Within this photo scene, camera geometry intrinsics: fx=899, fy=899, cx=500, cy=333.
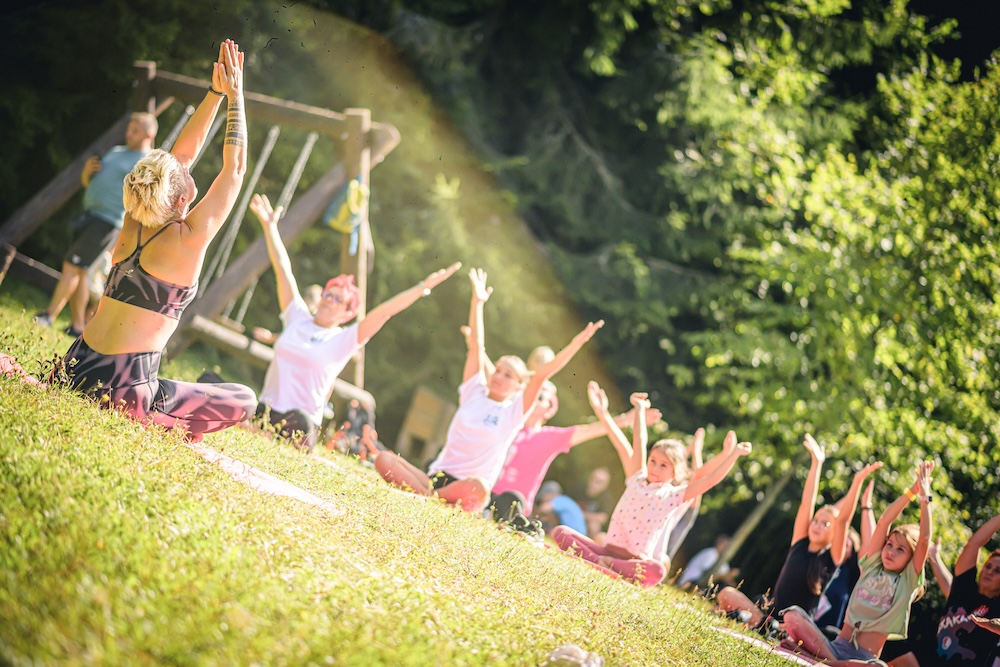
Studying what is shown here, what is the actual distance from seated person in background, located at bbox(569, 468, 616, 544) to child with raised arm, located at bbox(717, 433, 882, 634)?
258 centimetres

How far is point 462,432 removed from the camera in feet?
25.0

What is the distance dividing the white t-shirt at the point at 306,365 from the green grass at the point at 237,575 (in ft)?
5.93

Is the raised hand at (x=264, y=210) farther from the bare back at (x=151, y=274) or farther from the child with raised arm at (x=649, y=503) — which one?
the child with raised arm at (x=649, y=503)

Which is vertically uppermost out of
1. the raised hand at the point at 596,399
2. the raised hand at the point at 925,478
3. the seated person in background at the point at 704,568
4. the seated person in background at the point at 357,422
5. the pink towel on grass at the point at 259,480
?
the raised hand at the point at 925,478

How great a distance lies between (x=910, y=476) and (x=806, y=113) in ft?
22.4

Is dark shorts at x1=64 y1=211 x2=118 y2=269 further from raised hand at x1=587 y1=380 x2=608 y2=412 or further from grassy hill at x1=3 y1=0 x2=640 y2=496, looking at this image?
grassy hill at x1=3 y1=0 x2=640 y2=496

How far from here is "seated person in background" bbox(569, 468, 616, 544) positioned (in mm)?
11883

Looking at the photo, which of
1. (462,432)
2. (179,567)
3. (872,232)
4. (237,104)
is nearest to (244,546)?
(179,567)

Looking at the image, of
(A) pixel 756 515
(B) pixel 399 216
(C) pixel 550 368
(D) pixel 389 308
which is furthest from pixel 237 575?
(B) pixel 399 216

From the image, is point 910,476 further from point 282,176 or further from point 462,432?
point 282,176

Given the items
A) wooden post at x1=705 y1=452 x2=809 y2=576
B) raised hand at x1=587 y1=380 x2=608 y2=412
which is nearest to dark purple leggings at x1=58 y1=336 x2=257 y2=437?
raised hand at x1=587 y1=380 x2=608 y2=412

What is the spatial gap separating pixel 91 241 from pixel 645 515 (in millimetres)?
6330

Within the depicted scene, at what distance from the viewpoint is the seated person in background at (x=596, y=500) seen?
11.9 meters

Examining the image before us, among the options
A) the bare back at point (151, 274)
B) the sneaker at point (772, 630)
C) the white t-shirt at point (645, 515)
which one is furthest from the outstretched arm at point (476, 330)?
the bare back at point (151, 274)
